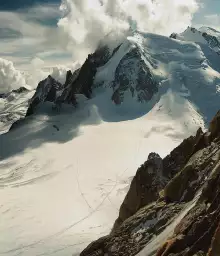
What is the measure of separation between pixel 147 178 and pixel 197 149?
13.3 m

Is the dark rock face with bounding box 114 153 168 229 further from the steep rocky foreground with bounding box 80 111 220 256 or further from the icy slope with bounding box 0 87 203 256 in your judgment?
the icy slope with bounding box 0 87 203 256

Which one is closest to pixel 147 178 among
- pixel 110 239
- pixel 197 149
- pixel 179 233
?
pixel 197 149

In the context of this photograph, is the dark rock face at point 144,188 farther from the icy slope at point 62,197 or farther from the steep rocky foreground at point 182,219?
the icy slope at point 62,197

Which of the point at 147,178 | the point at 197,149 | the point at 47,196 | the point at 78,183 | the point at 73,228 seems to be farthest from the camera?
the point at 78,183

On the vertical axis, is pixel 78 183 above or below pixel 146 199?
above

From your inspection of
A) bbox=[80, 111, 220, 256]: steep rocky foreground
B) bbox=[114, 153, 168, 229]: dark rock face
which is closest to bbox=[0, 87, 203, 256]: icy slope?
bbox=[114, 153, 168, 229]: dark rock face

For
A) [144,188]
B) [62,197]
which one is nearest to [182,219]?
[144,188]

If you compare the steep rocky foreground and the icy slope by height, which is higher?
the icy slope

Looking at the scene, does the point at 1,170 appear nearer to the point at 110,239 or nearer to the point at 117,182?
the point at 117,182

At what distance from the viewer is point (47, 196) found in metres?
150

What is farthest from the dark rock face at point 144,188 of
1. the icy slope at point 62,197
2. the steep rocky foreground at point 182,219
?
the icy slope at point 62,197

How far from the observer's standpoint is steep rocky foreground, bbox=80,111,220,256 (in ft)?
75.9

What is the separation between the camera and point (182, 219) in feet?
91.2

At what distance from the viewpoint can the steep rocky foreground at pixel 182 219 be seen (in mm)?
23141
